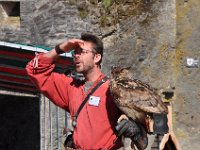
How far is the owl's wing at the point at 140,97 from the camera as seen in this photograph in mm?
3521

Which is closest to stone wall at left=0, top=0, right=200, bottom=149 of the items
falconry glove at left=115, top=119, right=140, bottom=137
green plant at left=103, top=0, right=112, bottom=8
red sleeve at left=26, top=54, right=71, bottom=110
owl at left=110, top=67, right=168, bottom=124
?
green plant at left=103, top=0, right=112, bottom=8

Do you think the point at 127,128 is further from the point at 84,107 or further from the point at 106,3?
the point at 106,3

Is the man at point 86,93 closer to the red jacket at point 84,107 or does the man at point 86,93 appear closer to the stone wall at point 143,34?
the red jacket at point 84,107

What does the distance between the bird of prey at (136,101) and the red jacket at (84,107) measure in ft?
0.43

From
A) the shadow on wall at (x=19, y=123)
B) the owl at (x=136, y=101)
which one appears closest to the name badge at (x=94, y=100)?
the owl at (x=136, y=101)

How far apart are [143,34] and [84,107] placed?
4.81m

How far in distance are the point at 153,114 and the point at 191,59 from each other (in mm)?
5399

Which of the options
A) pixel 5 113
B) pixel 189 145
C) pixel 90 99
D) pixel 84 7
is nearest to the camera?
pixel 90 99

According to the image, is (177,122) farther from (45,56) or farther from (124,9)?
(45,56)

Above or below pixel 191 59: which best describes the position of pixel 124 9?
above

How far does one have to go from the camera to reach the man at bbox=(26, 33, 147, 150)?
3.65m

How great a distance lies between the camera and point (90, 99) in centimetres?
372

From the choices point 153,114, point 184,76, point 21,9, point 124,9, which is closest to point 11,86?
point 21,9

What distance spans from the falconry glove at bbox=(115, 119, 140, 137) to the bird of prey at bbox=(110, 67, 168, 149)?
0.04 meters
